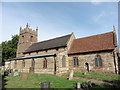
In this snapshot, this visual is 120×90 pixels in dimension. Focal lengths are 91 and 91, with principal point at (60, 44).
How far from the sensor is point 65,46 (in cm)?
2188

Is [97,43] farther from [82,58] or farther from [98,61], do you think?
[82,58]

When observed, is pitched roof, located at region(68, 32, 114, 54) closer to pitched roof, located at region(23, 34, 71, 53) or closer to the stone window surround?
the stone window surround

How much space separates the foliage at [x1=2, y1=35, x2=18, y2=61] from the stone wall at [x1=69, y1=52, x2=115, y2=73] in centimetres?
3311

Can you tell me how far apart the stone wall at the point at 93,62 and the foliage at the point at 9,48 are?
33.1 meters

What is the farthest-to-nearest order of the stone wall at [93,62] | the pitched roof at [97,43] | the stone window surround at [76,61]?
the stone window surround at [76,61] < the pitched roof at [97,43] < the stone wall at [93,62]

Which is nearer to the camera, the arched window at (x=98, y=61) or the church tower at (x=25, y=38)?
the arched window at (x=98, y=61)

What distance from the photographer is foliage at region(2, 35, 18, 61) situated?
41784 mm

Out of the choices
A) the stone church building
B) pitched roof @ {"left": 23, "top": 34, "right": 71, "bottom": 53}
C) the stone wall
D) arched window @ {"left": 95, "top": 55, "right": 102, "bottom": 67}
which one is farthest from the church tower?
arched window @ {"left": 95, "top": 55, "right": 102, "bottom": 67}

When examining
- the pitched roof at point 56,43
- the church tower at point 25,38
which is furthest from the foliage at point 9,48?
the pitched roof at point 56,43

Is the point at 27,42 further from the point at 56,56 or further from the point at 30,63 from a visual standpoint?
the point at 56,56

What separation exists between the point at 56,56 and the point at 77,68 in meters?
5.38

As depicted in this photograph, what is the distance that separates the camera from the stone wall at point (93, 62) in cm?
1631

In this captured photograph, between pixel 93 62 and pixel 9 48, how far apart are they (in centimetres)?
3839

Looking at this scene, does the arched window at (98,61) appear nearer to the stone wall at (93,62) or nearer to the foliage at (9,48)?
the stone wall at (93,62)
